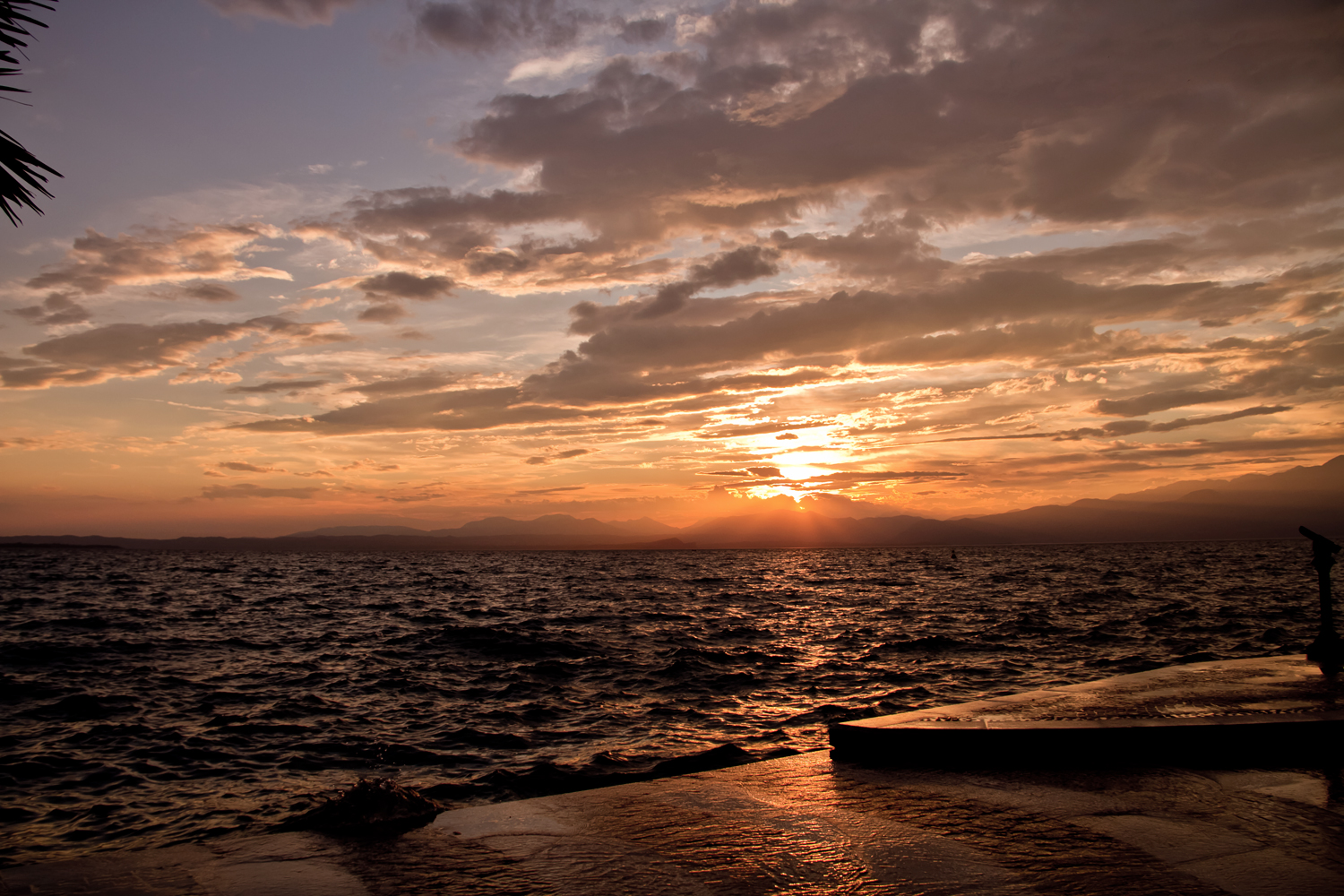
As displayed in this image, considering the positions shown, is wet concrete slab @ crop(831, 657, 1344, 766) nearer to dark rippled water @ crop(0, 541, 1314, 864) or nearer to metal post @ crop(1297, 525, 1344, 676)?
metal post @ crop(1297, 525, 1344, 676)

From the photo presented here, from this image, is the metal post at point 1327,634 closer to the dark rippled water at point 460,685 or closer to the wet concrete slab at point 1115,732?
the wet concrete slab at point 1115,732

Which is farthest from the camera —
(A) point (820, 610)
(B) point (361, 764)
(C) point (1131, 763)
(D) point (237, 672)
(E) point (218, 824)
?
(A) point (820, 610)

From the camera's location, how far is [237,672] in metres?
19.4

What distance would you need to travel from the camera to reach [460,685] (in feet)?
58.5

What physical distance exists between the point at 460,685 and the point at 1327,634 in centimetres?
1614

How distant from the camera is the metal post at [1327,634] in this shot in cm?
1102

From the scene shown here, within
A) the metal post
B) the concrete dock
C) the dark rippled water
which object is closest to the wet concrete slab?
the concrete dock

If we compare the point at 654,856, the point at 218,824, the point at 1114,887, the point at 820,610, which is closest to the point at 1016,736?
the point at 1114,887

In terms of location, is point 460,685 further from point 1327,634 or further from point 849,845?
point 1327,634

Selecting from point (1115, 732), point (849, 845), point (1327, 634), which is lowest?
point (849, 845)

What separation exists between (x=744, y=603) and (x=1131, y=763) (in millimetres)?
37999

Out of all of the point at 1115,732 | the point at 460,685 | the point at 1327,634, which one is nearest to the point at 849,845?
the point at 1115,732

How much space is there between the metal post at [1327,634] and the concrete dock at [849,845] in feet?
17.2

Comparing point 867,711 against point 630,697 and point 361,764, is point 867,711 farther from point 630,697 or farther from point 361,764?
point 361,764
